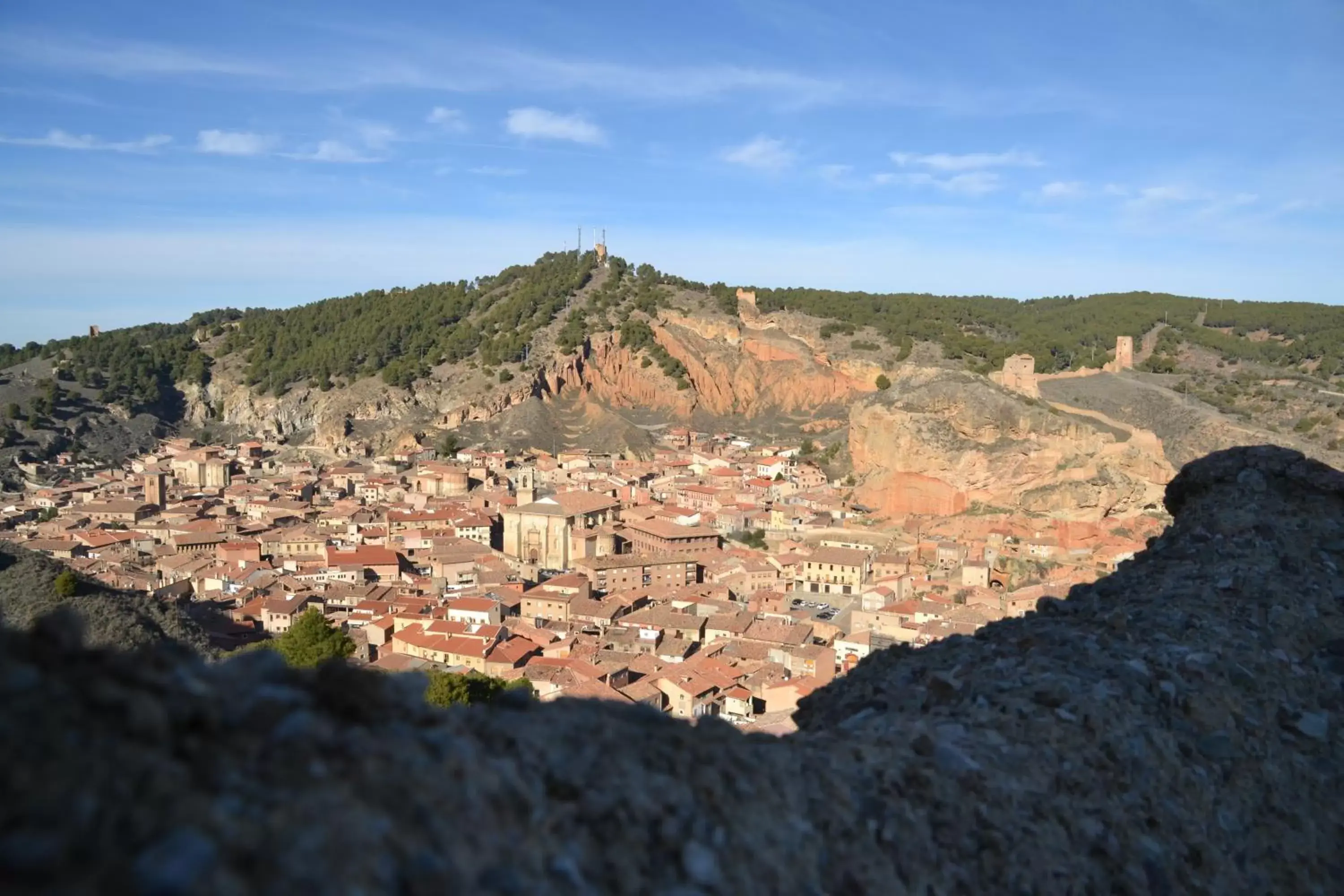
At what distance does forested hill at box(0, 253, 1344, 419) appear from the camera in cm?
5734

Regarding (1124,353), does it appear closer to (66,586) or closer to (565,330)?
(565,330)

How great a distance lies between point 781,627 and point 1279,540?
15700 millimetres

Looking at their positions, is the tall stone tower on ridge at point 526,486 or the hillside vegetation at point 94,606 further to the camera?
the tall stone tower on ridge at point 526,486

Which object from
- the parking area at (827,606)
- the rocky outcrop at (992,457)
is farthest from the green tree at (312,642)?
the rocky outcrop at (992,457)

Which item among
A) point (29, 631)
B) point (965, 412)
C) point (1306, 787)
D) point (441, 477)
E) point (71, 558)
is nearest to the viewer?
point (29, 631)

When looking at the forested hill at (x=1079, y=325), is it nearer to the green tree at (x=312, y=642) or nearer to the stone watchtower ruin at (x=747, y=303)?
the stone watchtower ruin at (x=747, y=303)

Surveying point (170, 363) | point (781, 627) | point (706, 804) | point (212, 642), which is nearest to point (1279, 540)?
point (706, 804)

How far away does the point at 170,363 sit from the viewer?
2736 inches

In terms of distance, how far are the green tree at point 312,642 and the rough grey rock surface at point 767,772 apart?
13512mm

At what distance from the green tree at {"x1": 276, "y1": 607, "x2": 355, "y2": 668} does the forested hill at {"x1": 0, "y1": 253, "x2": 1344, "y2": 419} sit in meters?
39.3

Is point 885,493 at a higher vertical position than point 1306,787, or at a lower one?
lower

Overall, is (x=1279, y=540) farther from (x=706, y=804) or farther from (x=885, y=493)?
(x=885, y=493)

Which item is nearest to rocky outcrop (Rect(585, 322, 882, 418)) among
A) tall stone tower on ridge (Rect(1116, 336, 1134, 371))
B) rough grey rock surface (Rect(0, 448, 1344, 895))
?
tall stone tower on ridge (Rect(1116, 336, 1134, 371))

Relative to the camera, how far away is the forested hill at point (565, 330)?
57344 mm
